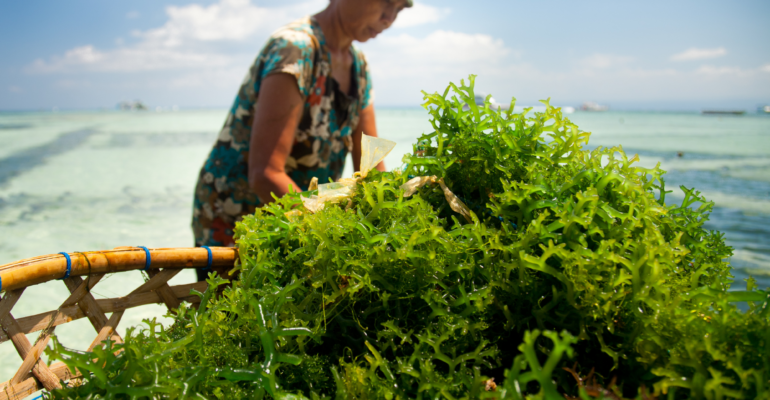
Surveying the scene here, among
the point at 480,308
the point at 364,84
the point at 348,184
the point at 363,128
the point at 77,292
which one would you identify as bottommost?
the point at 77,292

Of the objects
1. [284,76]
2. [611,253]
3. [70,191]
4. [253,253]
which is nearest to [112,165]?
[70,191]

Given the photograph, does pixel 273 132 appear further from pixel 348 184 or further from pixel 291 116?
pixel 348 184

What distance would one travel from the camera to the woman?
1.93 metres

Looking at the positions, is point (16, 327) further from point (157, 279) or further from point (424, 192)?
point (424, 192)

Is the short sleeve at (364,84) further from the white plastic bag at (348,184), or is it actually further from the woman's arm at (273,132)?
the white plastic bag at (348,184)

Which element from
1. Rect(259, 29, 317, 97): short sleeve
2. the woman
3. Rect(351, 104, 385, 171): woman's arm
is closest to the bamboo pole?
the woman

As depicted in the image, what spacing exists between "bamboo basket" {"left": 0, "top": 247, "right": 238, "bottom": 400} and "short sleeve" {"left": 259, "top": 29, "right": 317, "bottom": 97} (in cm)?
90

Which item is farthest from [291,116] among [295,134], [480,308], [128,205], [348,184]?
[128,205]

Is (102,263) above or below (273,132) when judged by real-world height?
below

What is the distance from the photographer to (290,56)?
75.2 inches

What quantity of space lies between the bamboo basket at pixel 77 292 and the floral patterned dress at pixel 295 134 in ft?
3.14

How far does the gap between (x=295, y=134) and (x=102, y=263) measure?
1.17m

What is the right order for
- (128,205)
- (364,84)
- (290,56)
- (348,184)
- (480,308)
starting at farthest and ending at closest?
(128,205), (364,84), (290,56), (348,184), (480,308)

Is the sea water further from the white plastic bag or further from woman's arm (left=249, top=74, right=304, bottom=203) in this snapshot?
woman's arm (left=249, top=74, right=304, bottom=203)
